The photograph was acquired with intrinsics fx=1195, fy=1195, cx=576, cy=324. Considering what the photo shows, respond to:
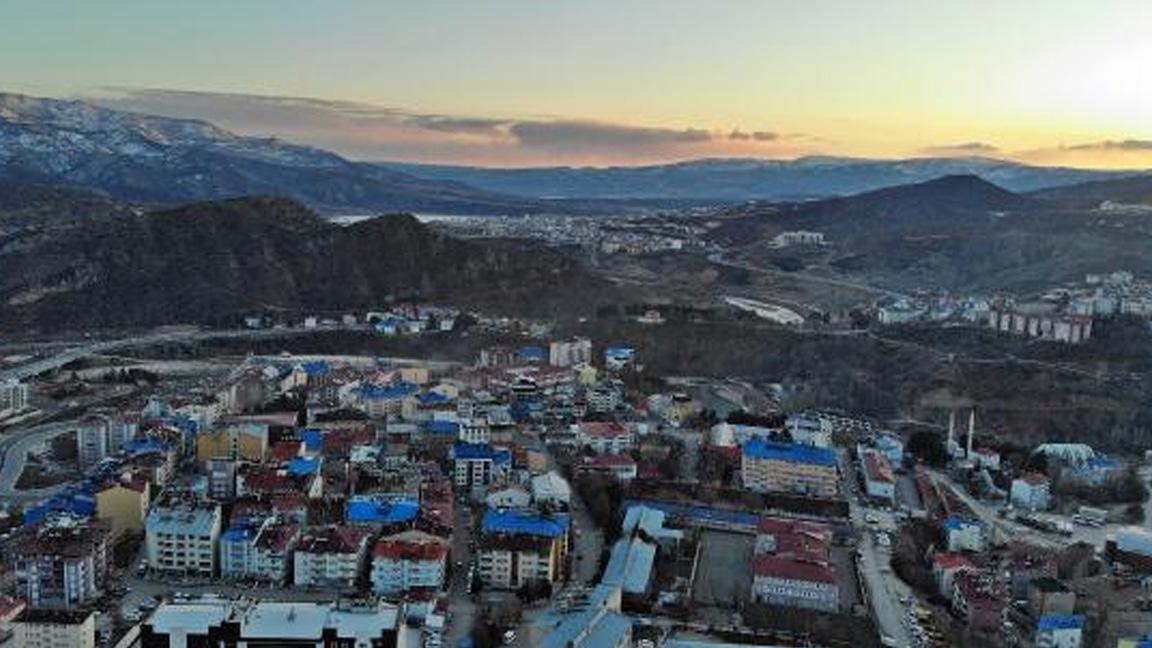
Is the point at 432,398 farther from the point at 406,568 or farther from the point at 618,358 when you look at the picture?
the point at 406,568

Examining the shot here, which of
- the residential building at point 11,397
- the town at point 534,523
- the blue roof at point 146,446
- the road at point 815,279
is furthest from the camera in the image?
the road at point 815,279

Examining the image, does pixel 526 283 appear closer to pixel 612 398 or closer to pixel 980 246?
pixel 612 398

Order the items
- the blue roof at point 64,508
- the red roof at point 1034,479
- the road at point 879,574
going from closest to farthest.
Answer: the road at point 879,574
the blue roof at point 64,508
the red roof at point 1034,479

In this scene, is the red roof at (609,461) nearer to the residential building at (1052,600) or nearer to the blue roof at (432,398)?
the blue roof at (432,398)

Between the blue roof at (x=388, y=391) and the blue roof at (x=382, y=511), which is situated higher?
the blue roof at (x=382, y=511)

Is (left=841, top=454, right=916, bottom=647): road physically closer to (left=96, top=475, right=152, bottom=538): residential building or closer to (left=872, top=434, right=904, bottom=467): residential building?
(left=872, top=434, right=904, bottom=467): residential building

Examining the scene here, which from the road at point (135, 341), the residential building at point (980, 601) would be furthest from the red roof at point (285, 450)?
the residential building at point (980, 601)
